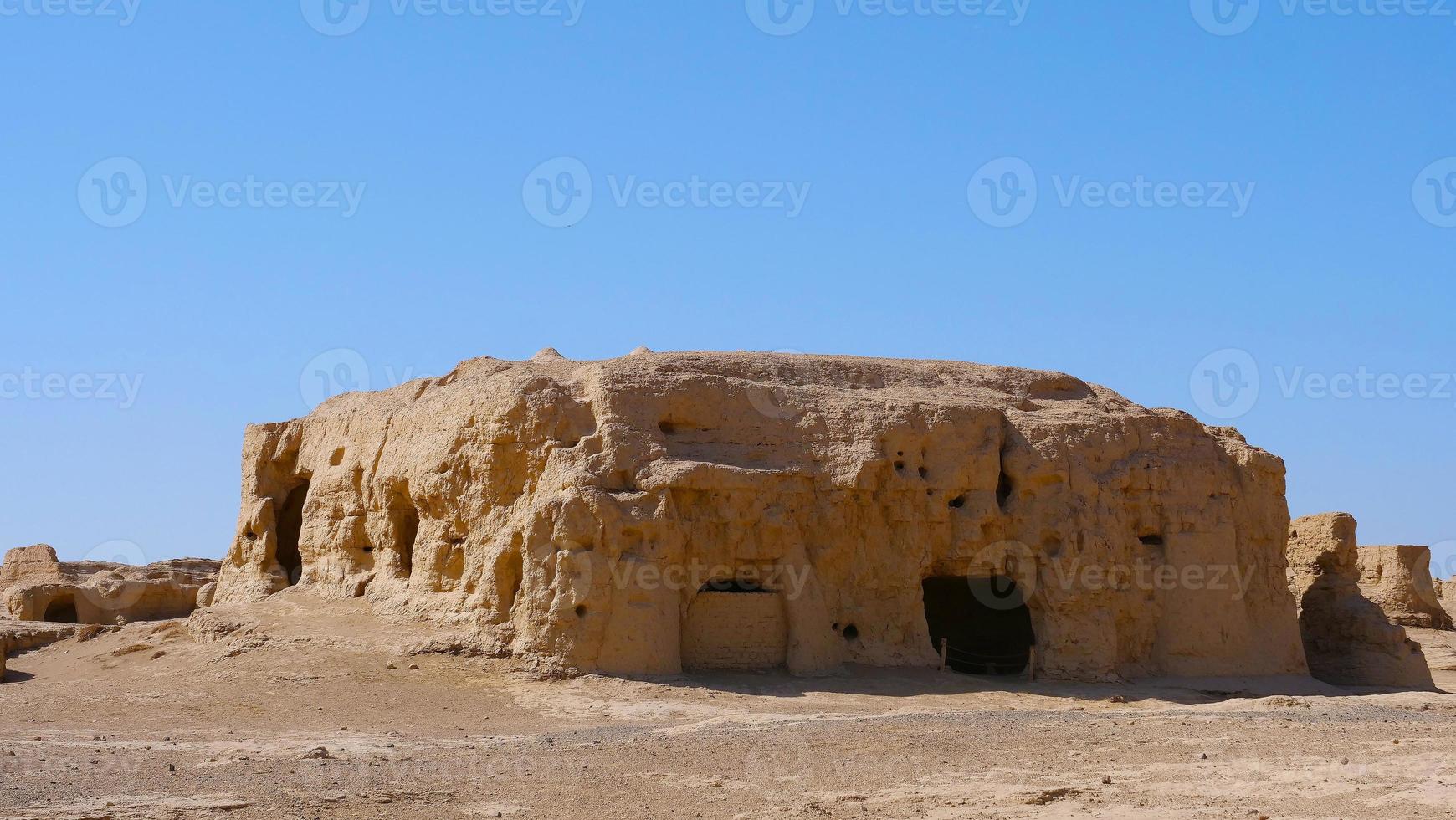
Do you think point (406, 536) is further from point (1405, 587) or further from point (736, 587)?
point (1405, 587)

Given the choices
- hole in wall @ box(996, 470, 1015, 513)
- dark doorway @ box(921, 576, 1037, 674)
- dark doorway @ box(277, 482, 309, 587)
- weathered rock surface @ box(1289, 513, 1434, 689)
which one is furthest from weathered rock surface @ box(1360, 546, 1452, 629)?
dark doorway @ box(277, 482, 309, 587)

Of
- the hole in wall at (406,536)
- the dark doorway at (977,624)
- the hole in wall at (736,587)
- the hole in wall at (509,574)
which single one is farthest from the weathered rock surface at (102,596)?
the dark doorway at (977,624)

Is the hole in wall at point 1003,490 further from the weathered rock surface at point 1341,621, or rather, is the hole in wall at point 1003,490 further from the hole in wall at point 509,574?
the hole in wall at point 509,574

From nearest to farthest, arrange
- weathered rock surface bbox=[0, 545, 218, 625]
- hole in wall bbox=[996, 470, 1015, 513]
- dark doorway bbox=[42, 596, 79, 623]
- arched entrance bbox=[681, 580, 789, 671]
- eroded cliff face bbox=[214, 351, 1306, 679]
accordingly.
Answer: eroded cliff face bbox=[214, 351, 1306, 679], arched entrance bbox=[681, 580, 789, 671], hole in wall bbox=[996, 470, 1015, 513], weathered rock surface bbox=[0, 545, 218, 625], dark doorway bbox=[42, 596, 79, 623]

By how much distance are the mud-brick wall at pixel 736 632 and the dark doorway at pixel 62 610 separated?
52.4 ft

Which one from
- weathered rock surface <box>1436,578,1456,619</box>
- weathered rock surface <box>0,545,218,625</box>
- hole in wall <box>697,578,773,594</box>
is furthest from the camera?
weathered rock surface <box>1436,578,1456,619</box>

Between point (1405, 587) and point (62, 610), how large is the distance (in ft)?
93.1

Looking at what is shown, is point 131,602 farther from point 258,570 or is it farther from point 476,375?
point 476,375

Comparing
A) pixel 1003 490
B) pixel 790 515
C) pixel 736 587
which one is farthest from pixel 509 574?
pixel 1003 490

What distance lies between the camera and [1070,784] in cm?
1209

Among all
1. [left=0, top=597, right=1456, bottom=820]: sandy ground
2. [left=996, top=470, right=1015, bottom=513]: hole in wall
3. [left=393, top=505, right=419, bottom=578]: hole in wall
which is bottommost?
[left=0, top=597, right=1456, bottom=820]: sandy ground

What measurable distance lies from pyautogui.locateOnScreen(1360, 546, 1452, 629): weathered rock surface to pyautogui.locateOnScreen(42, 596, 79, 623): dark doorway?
90.2ft

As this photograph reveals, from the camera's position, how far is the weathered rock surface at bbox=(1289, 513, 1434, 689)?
22.5m

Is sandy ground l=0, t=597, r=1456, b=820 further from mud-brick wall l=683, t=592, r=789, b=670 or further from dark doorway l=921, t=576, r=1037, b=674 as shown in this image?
dark doorway l=921, t=576, r=1037, b=674
